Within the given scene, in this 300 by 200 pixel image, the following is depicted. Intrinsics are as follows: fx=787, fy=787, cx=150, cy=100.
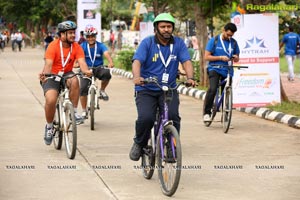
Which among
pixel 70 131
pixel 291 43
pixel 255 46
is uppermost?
pixel 255 46

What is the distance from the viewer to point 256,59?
14.5 meters

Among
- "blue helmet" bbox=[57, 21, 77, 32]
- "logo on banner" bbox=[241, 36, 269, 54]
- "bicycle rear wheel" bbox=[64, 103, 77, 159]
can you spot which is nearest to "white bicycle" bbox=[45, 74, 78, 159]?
"bicycle rear wheel" bbox=[64, 103, 77, 159]

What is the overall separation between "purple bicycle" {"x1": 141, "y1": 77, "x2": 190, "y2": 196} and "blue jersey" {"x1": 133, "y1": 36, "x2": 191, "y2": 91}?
262mm

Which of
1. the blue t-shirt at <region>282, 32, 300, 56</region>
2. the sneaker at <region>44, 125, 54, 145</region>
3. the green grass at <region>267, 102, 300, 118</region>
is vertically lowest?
the green grass at <region>267, 102, 300, 118</region>

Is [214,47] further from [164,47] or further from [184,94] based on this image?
[184,94]

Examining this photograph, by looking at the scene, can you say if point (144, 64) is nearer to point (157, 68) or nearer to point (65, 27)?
point (157, 68)

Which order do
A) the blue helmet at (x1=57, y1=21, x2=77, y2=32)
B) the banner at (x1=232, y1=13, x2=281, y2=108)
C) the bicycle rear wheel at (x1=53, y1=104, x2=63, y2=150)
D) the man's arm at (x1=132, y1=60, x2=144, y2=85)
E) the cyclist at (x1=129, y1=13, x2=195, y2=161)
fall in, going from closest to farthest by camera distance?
the man's arm at (x1=132, y1=60, x2=144, y2=85) → the cyclist at (x1=129, y1=13, x2=195, y2=161) → the blue helmet at (x1=57, y1=21, x2=77, y2=32) → the bicycle rear wheel at (x1=53, y1=104, x2=63, y2=150) → the banner at (x1=232, y1=13, x2=281, y2=108)

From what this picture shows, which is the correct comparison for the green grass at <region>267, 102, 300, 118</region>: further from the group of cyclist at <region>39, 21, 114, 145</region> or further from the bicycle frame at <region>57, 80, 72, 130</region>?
the bicycle frame at <region>57, 80, 72, 130</region>

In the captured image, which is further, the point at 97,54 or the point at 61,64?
the point at 97,54

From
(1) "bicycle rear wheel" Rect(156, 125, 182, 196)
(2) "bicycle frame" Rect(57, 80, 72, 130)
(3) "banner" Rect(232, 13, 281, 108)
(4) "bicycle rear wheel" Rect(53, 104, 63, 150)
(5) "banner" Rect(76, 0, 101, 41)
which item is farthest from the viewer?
(5) "banner" Rect(76, 0, 101, 41)

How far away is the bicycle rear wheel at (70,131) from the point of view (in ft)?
30.5

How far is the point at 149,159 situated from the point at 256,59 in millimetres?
6897

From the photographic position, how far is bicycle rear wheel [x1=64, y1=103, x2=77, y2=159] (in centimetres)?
928

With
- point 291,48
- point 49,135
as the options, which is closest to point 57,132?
point 49,135
